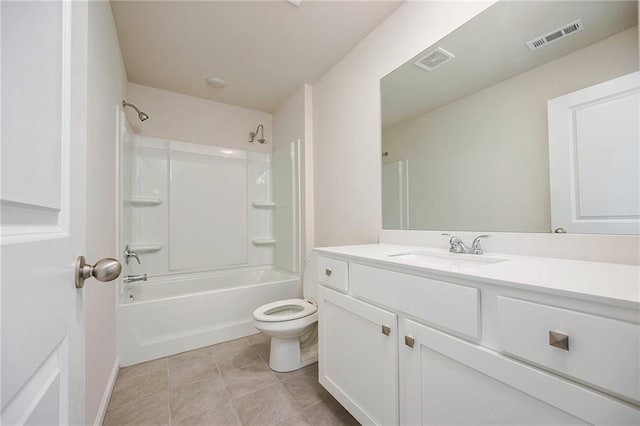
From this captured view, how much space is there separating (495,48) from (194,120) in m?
2.76

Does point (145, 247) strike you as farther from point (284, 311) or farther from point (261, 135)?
point (261, 135)

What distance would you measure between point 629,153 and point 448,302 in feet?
2.57

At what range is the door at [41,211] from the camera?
0.92ft

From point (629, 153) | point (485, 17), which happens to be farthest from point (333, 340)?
point (485, 17)

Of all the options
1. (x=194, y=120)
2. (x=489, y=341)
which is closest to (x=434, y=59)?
(x=489, y=341)

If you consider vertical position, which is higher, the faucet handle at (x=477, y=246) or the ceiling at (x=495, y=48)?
the ceiling at (x=495, y=48)

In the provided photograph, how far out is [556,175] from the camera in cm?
102

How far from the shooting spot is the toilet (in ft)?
5.68

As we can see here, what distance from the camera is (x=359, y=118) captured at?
1968mm

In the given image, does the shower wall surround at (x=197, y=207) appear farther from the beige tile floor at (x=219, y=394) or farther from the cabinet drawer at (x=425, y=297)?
the cabinet drawer at (x=425, y=297)

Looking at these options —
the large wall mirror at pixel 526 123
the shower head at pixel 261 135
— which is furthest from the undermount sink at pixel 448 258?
the shower head at pixel 261 135

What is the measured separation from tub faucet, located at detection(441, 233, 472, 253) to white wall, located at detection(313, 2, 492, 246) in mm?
559

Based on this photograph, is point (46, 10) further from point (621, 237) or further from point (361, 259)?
point (621, 237)

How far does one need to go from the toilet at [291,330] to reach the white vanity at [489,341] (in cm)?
54
